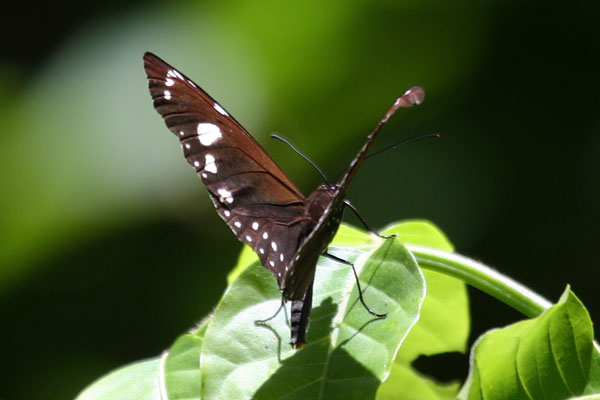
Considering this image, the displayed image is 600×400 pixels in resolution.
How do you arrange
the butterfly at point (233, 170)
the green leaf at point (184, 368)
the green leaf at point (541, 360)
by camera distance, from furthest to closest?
the butterfly at point (233, 170) < the green leaf at point (184, 368) < the green leaf at point (541, 360)

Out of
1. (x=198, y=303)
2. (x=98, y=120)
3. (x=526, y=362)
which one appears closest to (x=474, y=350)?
(x=526, y=362)

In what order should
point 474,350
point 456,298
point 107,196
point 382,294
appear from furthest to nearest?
1. point 107,196
2. point 456,298
3. point 382,294
4. point 474,350

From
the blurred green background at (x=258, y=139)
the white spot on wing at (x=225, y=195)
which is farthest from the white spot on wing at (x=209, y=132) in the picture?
the blurred green background at (x=258, y=139)

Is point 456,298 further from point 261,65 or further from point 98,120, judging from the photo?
point 98,120

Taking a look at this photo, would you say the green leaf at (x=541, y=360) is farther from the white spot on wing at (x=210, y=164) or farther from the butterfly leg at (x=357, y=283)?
the white spot on wing at (x=210, y=164)

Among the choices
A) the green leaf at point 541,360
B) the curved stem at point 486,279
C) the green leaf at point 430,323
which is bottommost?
the green leaf at point 430,323
